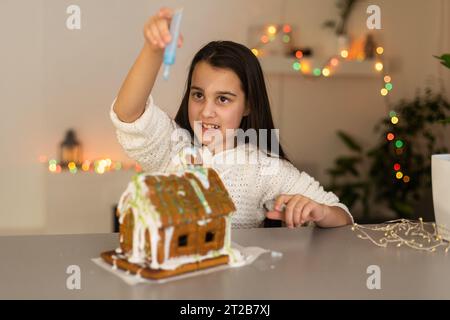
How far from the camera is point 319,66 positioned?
3717mm

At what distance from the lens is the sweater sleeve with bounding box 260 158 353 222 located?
1.55m

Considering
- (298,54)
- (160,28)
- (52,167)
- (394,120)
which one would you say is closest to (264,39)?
(298,54)

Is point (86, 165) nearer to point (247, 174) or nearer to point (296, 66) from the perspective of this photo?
point (296, 66)

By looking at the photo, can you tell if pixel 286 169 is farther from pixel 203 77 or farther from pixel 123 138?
pixel 123 138

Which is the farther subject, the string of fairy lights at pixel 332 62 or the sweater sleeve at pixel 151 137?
the string of fairy lights at pixel 332 62

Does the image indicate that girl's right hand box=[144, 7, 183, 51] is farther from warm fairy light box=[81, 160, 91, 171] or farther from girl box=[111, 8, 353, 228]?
warm fairy light box=[81, 160, 91, 171]

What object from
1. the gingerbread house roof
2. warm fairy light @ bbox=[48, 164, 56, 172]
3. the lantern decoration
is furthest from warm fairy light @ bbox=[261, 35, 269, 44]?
the gingerbread house roof

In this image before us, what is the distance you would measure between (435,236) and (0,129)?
2758 mm

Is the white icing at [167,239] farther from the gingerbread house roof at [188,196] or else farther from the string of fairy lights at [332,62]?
the string of fairy lights at [332,62]

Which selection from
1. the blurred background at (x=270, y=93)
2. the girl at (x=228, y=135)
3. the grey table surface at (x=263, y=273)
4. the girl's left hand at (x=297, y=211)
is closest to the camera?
the grey table surface at (x=263, y=273)

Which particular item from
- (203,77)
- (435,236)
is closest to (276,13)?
(203,77)

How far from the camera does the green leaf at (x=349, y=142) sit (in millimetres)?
3816

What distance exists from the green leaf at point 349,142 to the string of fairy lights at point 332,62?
0.23 meters

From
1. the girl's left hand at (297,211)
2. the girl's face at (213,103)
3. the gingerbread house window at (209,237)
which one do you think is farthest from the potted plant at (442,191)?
the girl's face at (213,103)
